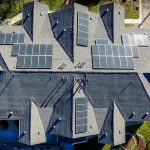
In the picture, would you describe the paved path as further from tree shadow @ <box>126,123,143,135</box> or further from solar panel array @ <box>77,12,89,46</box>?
tree shadow @ <box>126,123,143,135</box>

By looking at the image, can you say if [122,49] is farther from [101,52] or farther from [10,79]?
[10,79]

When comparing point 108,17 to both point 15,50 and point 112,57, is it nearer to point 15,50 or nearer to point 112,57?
point 112,57

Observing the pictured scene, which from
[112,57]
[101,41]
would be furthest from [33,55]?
[112,57]

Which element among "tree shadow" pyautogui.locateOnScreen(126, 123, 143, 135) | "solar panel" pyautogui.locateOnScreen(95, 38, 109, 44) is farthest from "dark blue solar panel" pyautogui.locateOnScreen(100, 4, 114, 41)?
"tree shadow" pyautogui.locateOnScreen(126, 123, 143, 135)

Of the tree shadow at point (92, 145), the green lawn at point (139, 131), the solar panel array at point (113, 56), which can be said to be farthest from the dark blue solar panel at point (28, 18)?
the green lawn at point (139, 131)

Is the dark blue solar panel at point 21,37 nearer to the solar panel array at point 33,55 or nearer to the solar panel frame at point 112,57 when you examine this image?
the solar panel array at point 33,55

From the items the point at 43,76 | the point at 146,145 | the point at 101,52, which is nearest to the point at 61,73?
the point at 43,76
